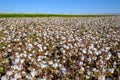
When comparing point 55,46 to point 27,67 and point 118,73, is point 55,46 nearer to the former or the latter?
point 27,67

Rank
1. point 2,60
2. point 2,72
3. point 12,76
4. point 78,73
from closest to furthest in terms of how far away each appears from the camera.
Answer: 1. point 12,76
2. point 78,73
3. point 2,72
4. point 2,60

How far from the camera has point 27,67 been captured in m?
6.49

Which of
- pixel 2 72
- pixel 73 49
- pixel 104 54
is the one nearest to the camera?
pixel 2 72

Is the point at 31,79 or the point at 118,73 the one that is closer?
the point at 31,79

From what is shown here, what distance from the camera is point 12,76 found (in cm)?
528

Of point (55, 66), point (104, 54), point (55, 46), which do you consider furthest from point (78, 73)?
point (55, 46)

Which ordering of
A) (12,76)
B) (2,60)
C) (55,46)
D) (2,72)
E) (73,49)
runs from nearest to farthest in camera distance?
1. (12,76)
2. (2,72)
3. (2,60)
4. (73,49)
5. (55,46)

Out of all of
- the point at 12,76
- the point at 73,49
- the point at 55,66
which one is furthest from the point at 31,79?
the point at 73,49

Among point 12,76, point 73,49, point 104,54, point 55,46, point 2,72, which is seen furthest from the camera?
point 55,46

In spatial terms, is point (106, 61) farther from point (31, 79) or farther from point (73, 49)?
point (31, 79)

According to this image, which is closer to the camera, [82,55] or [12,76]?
[12,76]

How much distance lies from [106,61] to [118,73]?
943mm

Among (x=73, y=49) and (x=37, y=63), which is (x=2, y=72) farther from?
(x=73, y=49)

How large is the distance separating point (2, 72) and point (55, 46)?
10.7ft
